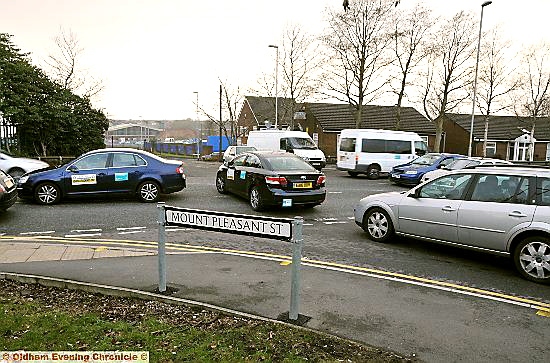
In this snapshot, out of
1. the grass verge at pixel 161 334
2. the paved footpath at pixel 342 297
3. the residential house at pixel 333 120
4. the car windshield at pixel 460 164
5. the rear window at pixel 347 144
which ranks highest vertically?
the residential house at pixel 333 120

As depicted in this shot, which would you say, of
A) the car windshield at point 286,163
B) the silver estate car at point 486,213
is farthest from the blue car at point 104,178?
the silver estate car at point 486,213

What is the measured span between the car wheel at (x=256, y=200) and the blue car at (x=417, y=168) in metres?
9.39

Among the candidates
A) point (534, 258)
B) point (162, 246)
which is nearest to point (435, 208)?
point (534, 258)

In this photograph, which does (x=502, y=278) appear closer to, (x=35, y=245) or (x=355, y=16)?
(x=35, y=245)

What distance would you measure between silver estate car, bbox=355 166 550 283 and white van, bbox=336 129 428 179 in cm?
1413

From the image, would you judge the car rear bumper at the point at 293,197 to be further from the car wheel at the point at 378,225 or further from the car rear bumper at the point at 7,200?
the car rear bumper at the point at 7,200

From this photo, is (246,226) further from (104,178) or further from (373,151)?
Answer: (373,151)

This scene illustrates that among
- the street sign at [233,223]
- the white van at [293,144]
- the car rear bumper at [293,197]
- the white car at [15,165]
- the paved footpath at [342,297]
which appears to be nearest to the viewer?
the paved footpath at [342,297]

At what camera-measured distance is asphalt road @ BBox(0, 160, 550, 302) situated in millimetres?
6453

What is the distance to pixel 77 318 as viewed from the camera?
4.35 meters

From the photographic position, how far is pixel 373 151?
22188 mm

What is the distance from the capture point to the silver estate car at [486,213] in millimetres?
6078

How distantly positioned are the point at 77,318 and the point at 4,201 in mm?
6490

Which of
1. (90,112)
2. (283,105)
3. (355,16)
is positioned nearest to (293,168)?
(90,112)
